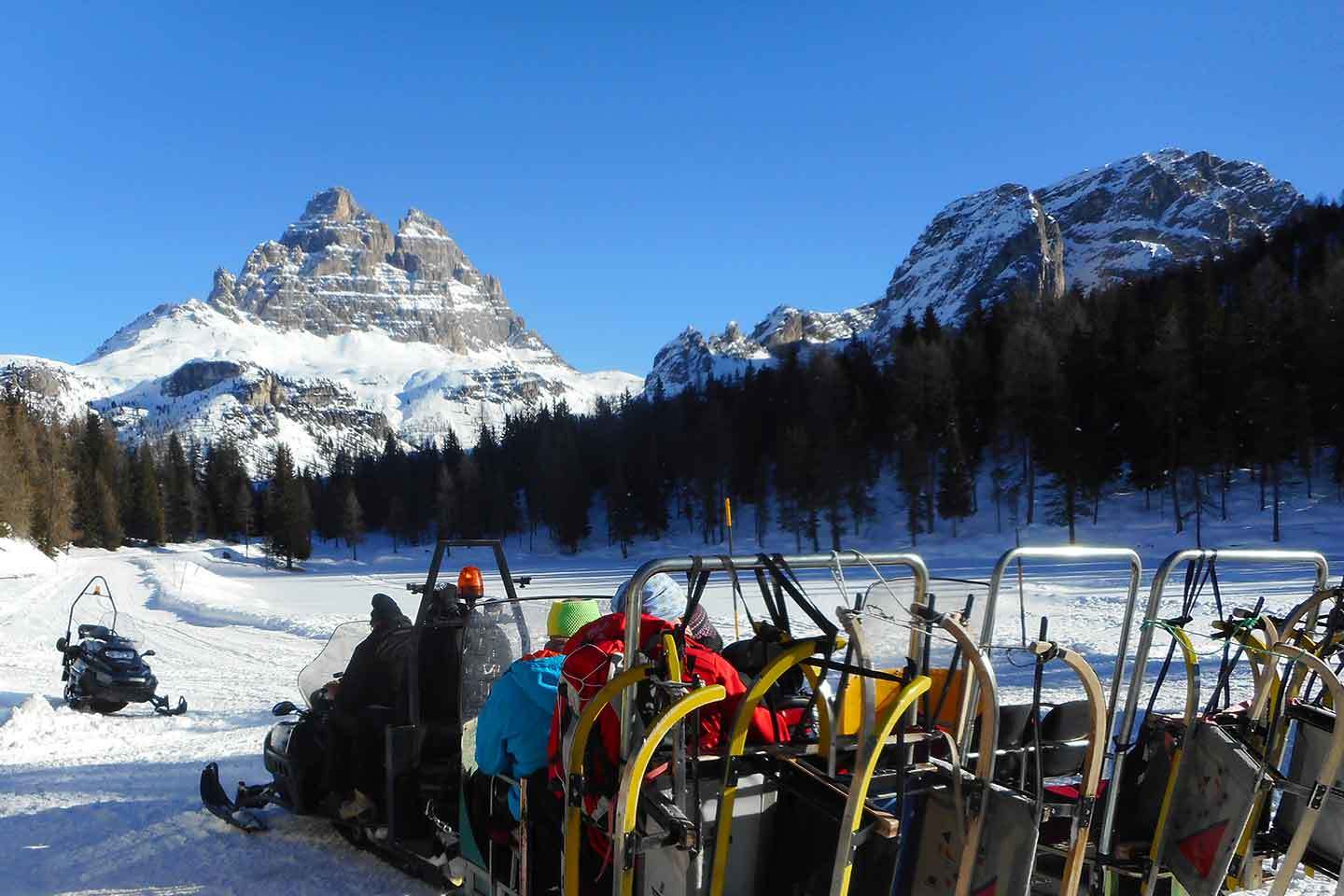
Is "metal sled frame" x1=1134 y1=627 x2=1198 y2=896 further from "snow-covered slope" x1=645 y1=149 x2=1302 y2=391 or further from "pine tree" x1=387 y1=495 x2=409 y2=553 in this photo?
"snow-covered slope" x1=645 y1=149 x2=1302 y2=391

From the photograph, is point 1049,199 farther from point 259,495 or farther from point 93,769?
point 93,769

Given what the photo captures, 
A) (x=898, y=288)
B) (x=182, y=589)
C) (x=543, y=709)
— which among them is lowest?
(x=182, y=589)

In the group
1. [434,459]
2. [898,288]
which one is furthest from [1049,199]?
[434,459]

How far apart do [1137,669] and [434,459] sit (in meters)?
93.9

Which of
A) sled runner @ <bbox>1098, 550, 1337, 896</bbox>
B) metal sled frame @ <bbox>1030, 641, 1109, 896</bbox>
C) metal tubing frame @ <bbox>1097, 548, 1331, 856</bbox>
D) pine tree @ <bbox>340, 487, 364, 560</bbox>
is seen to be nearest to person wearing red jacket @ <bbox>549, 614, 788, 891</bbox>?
metal sled frame @ <bbox>1030, 641, 1109, 896</bbox>

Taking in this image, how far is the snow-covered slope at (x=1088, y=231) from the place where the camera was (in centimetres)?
13075

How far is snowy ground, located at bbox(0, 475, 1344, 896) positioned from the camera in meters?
5.66

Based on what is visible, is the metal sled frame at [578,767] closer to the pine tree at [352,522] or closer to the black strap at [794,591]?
the black strap at [794,591]

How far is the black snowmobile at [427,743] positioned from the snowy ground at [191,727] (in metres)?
0.21

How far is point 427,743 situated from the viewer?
18.5 feet

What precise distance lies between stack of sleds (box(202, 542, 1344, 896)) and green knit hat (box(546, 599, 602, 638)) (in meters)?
0.17

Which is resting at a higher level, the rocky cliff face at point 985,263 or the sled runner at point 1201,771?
the rocky cliff face at point 985,263

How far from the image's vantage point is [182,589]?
106ft

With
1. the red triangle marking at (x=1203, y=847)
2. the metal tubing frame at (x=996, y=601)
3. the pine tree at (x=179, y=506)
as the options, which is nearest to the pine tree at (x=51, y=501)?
the pine tree at (x=179, y=506)
